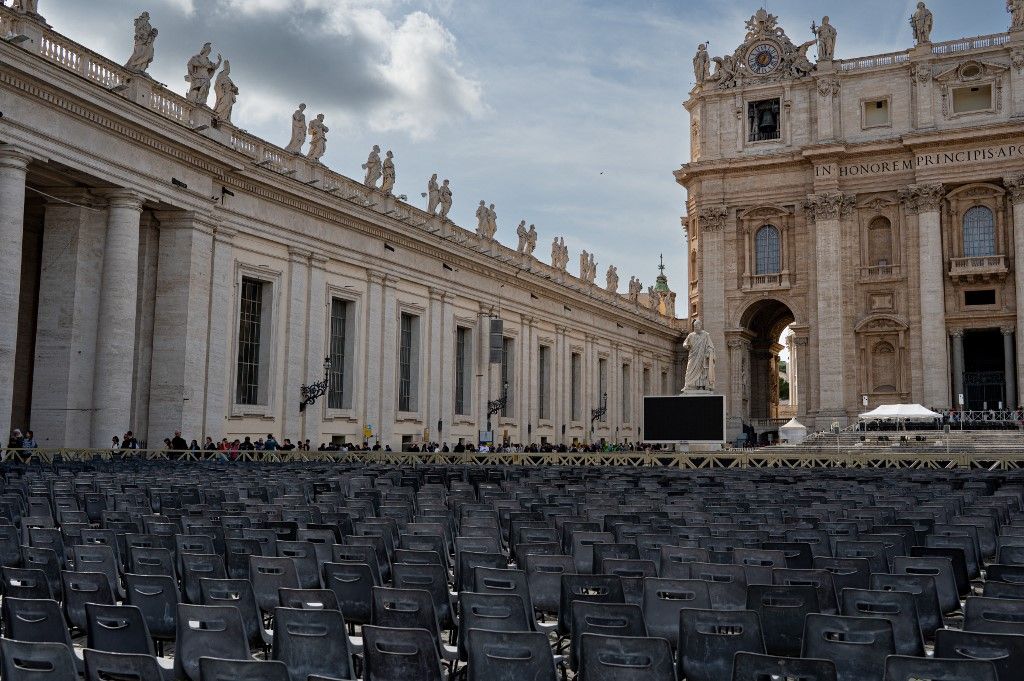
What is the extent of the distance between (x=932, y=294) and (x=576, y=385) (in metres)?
20.3

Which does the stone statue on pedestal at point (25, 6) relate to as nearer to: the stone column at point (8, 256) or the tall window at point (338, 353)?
the stone column at point (8, 256)

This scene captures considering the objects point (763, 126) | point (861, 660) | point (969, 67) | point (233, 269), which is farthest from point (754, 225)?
point (861, 660)

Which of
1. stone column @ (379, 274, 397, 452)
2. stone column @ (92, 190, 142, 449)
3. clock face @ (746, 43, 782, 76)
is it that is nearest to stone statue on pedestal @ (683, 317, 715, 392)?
stone column @ (379, 274, 397, 452)

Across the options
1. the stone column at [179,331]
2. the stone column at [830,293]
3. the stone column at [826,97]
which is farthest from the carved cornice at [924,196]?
the stone column at [179,331]

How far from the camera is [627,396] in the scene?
64750 mm

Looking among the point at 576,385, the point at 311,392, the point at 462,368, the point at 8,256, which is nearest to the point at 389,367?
the point at 311,392

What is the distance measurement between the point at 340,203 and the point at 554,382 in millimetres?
21218

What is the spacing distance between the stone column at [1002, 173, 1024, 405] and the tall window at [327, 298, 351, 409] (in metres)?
Answer: 34.3

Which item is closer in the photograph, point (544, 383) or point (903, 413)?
point (903, 413)

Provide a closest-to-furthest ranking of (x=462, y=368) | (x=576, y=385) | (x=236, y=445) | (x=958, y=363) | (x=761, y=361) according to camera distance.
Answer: (x=236, y=445)
(x=462, y=368)
(x=958, y=363)
(x=576, y=385)
(x=761, y=361)

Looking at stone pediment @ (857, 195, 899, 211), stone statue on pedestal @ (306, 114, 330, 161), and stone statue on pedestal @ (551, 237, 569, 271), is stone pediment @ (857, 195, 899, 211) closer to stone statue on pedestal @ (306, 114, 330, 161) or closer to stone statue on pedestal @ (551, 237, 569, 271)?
stone statue on pedestal @ (551, 237, 569, 271)

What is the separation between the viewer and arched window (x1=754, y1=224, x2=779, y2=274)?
188 feet

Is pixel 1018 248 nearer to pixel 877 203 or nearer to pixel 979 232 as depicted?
pixel 979 232

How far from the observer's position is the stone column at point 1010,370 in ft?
164
